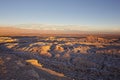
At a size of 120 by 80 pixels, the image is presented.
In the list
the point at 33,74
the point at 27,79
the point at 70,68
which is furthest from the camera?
the point at 70,68

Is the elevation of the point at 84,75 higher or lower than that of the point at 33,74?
lower

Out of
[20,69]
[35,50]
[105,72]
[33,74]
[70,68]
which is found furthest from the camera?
[35,50]

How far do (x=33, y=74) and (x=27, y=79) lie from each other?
1.30 meters

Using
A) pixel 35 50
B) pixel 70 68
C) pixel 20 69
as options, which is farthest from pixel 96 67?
pixel 35 50

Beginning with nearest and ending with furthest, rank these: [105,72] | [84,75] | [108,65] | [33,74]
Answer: [33,74]
[84,75]
[105,72]
[108,65]

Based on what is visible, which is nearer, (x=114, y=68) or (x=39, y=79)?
(x=39, y=79)

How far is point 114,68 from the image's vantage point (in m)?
28.5

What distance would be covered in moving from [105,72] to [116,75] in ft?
5.24

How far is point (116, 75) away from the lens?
24719mm

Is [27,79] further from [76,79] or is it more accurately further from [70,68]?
[70,68]

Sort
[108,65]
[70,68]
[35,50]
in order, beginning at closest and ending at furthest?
[70,68]
[108,65]
[35,50]

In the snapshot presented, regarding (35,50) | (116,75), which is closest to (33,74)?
(116,75)

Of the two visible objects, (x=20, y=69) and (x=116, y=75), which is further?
(x=116, y=75)

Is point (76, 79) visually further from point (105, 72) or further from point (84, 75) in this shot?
point (105, 72)
